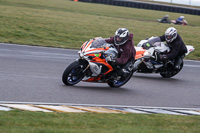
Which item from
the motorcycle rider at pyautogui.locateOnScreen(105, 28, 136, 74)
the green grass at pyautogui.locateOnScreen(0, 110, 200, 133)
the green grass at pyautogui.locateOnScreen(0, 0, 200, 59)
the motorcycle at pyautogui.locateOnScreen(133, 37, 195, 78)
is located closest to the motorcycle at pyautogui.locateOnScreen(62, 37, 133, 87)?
the motorcycle rider at pyautogui.locateOnScreen(105, 28, 136, 74)

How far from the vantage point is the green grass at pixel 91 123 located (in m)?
5.12

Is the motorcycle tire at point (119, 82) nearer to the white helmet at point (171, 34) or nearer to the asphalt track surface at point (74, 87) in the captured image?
the asphalt track surface at point (74, 87)

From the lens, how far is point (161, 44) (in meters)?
12.0

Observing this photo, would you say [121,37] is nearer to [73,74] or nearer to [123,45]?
[123,45]

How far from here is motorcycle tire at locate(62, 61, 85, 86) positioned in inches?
337

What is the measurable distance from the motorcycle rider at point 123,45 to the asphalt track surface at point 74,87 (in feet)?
2.50

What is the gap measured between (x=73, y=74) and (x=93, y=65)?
51 centimetres

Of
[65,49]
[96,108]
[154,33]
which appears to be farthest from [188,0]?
[96,108]

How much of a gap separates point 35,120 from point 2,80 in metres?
3.43

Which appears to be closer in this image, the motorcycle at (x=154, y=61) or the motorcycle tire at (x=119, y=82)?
the motorcycle tire at (x=119, y=82)

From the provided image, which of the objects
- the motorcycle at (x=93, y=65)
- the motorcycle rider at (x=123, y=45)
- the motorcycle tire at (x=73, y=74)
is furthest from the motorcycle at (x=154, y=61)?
the motorcycle tire at (x=73, y=74)

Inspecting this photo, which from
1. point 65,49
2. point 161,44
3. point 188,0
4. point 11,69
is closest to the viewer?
point 11,69

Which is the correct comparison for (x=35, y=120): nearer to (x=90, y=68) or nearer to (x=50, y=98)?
(x=50, y=98)

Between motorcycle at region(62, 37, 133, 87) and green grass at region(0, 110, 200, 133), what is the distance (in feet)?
7.72
